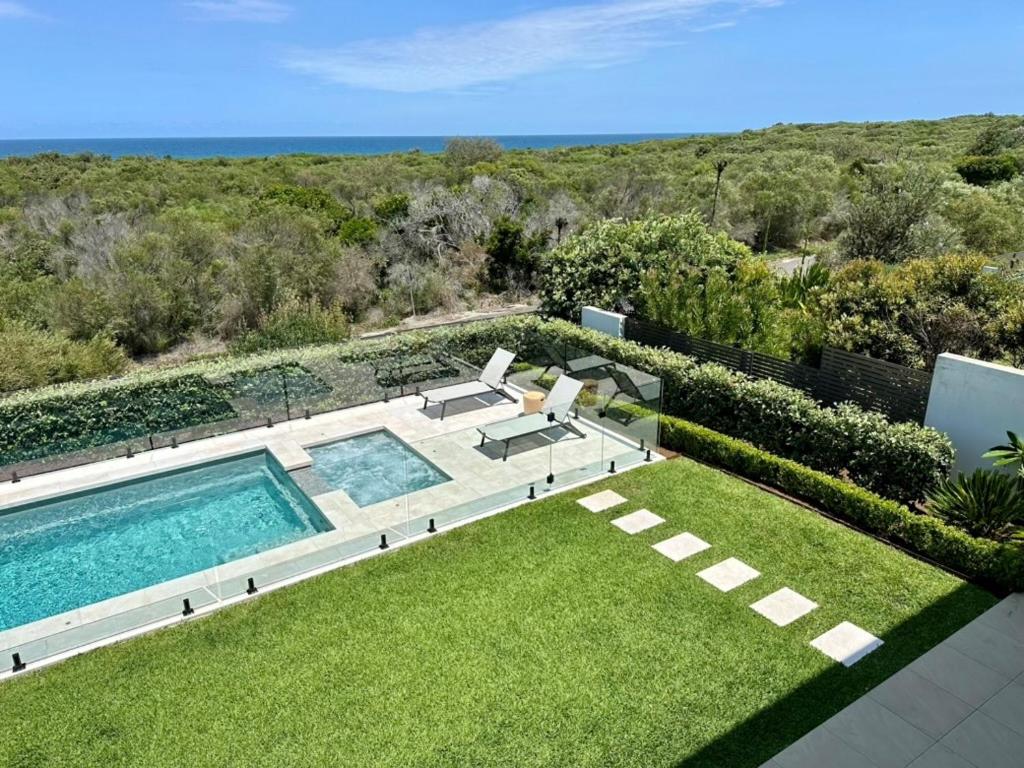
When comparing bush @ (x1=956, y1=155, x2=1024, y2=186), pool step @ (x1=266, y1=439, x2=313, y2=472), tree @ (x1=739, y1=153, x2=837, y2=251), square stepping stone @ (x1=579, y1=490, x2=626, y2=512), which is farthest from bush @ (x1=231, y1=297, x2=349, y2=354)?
bush @ (x1=956, y1=155, x2=1024, y2=186)

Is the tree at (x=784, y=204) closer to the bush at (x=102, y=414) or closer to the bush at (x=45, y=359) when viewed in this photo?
the bush at (x=102, y=414)

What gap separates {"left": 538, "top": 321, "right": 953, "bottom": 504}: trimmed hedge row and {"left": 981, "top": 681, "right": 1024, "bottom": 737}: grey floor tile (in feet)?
10.5

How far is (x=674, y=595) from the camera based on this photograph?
7.00 m

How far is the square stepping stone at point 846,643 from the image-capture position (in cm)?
606

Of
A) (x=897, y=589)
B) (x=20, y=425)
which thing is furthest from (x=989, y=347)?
(x=20, y=425)

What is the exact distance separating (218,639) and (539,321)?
9927mm

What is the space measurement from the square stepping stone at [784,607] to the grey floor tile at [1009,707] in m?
1.62

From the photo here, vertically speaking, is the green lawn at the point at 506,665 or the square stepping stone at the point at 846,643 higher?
the square stepping stone at the point at 846,643

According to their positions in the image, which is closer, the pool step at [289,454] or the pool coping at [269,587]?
the pool coping at [269,587]

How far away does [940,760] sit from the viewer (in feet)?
16.1

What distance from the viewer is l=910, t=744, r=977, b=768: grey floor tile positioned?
4859 millimetres

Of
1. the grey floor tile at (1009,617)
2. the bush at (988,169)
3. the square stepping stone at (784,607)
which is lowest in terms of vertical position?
the square stepping stone at (784,607)

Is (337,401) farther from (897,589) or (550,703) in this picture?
(897,589)

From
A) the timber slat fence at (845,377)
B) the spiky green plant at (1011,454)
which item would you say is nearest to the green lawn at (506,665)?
the spiky green plant at (1011,454)
